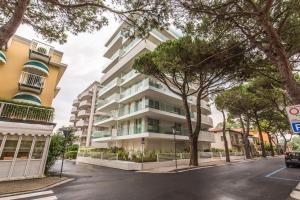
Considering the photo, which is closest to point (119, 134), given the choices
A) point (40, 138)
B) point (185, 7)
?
point (40, 138)

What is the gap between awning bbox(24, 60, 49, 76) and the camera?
14.1 m

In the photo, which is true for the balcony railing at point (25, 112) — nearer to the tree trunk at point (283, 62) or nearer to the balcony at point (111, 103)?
the tree trunk at point (283, 62)

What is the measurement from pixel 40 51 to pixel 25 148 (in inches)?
375

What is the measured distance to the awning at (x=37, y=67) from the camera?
14123 mm

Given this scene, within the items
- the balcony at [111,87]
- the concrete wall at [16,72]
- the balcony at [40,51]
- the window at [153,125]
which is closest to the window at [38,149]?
the concrete wall at [16,72]

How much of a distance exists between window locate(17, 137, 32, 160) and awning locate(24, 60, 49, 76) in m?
7.20

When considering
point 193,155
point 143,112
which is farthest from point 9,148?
point 193,155

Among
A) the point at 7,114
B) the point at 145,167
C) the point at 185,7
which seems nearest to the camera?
the point at 185,7

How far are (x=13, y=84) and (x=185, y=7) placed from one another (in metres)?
14.7

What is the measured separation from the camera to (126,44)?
31000 mm

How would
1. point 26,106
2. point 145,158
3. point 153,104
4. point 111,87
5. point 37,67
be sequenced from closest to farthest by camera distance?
point 26,106 → point 37,67 → point 145,158 → point 153,104 → point 111,87

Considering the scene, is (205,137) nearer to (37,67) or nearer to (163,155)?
(163,155)

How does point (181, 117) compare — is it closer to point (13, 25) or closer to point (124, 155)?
point (124, 155)

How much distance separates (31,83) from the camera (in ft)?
44.6
